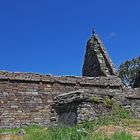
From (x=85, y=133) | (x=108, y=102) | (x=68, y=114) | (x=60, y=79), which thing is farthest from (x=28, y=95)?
(x=85, y=133)

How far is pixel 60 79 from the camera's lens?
61.8 ft

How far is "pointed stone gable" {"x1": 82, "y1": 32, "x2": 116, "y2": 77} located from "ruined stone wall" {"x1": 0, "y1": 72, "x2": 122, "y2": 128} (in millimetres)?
3369

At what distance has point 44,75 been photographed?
60.6 ft

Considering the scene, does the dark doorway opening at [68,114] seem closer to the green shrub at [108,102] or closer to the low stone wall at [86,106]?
the low stone wall at [86,106]

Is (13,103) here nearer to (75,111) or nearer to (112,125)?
(75,111)

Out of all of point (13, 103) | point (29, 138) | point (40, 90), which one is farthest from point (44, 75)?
point (29, 138)

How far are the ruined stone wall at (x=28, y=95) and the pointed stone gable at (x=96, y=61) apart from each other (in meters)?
3.37

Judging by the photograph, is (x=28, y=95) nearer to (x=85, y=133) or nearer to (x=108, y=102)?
(x=108, y=102)

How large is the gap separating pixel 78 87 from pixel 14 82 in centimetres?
331

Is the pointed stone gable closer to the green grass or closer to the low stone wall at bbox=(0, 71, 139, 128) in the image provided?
the low stone wall at bbox=(0, 71, 139, 128)

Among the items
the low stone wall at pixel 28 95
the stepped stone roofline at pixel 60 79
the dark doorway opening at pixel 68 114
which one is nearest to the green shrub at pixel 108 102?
the dark doorway opening at pixel 68 114

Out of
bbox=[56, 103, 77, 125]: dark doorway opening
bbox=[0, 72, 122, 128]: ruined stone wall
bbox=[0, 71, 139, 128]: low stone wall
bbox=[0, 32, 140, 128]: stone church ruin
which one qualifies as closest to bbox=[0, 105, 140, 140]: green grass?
bbox=[56, 103, 77, 125]: dark doorway opening

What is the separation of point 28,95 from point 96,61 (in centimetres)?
620

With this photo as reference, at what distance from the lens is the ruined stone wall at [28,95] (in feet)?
56.6
